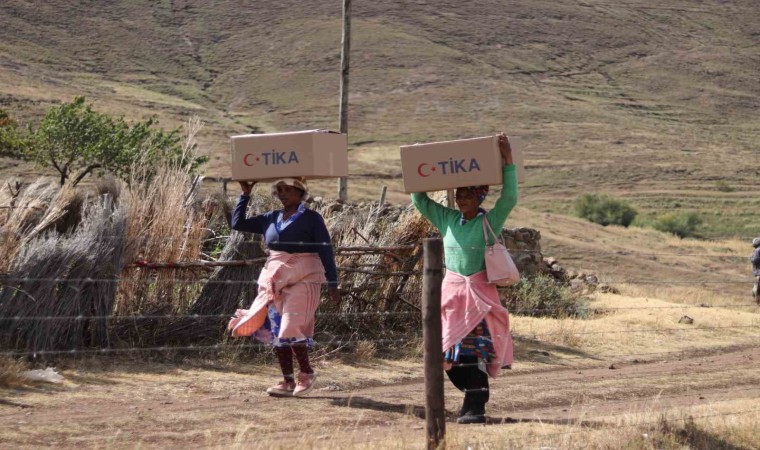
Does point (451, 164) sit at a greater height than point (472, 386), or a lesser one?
greater

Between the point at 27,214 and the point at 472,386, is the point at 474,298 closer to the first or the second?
the point at 472,386

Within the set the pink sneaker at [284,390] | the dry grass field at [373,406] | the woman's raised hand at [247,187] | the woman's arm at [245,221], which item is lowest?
the dry grass field at [373,406]

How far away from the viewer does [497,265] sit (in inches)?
286

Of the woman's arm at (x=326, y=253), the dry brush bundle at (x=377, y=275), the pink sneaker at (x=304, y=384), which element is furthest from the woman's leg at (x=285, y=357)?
the dry brush bundle at (x=377, y=275)

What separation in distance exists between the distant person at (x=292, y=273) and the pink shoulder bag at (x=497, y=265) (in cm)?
129

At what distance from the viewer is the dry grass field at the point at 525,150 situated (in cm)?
778

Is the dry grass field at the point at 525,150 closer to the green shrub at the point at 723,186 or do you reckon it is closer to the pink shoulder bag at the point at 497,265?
the green shrub at the point at 723,186

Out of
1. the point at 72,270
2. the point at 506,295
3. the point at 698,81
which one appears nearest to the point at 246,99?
the point at 698,81

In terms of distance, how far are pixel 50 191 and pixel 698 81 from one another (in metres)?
69.1

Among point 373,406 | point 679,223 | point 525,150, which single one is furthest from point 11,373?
point 525,150

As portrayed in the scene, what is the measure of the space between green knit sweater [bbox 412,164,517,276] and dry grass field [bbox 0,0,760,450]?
109 cm

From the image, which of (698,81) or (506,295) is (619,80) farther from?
(506,295)

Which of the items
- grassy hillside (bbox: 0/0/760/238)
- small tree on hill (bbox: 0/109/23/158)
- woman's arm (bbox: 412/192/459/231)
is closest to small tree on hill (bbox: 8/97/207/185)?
small tree on hill (bbox: 0/109/23/158)

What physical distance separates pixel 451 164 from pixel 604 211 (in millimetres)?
37857
